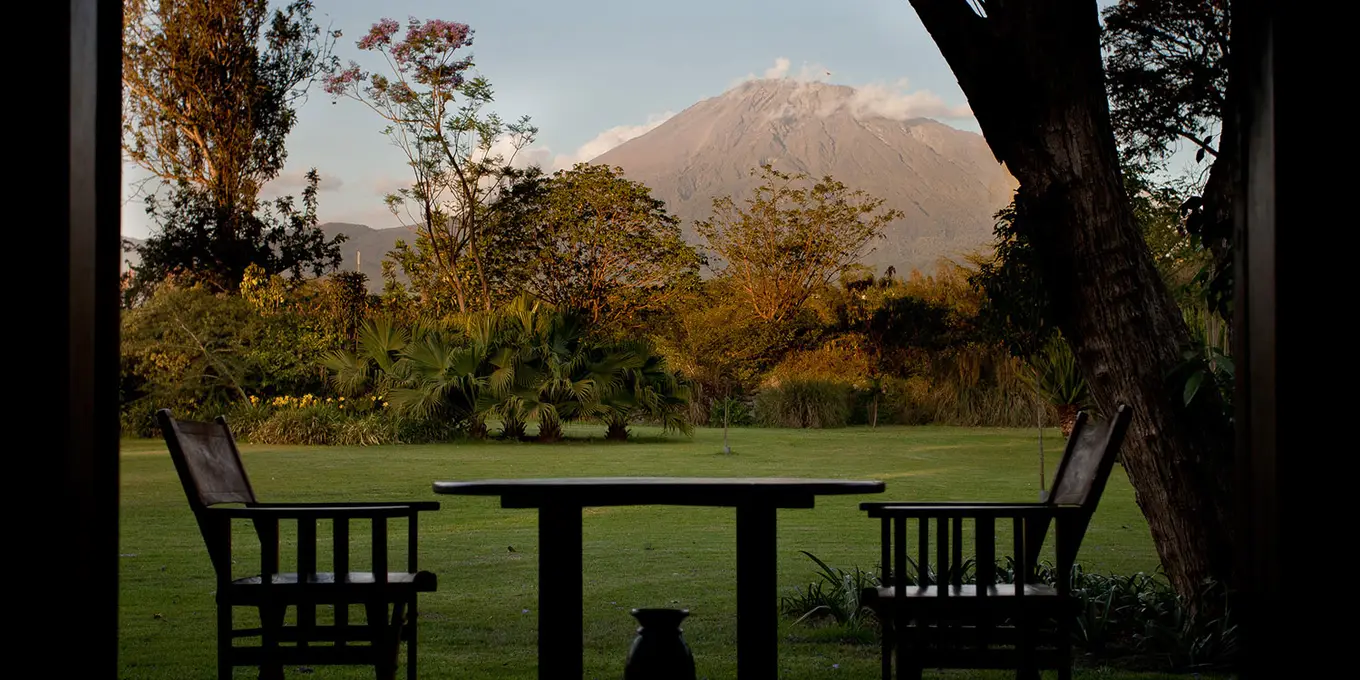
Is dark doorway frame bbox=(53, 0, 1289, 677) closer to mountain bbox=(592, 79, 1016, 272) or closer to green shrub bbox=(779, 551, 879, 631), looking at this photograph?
green shrub bbox=(779, 551, 879, 631)

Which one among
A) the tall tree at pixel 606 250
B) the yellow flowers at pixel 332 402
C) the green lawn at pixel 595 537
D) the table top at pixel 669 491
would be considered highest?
the tall tree at pixel 606 250

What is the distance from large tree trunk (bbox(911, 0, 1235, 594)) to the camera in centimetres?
475

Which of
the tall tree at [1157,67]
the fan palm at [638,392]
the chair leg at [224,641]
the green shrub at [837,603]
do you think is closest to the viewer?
the chair leg at [224,641]

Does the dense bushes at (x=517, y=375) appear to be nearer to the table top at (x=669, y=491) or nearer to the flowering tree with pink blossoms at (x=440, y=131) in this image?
the flowering tree with pink blossoms at (x=440, y=131)

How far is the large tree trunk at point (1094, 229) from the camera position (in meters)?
4.75

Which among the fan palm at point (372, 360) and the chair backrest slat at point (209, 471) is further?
the fan palm at point (372, 360)

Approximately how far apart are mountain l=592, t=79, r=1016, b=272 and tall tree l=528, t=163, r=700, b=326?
149ft

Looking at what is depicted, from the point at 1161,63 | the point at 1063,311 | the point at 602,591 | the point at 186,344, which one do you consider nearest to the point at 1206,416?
the point at 1063,311

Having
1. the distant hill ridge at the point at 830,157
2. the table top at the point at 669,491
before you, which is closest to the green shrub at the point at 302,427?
the table top at the point at 669,491

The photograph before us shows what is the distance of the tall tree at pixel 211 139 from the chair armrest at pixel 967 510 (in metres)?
22.2
